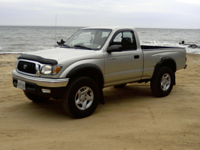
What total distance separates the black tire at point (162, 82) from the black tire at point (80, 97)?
1871 millimetres

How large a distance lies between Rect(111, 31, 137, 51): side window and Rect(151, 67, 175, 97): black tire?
0.99m

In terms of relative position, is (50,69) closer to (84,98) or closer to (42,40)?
(84,98)

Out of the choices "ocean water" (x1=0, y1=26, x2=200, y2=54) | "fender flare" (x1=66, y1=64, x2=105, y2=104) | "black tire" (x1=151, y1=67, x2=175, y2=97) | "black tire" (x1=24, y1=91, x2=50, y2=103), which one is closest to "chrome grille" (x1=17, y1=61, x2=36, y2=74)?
"fender flare" (x1=66, y1=64, x2=105, y2=104)

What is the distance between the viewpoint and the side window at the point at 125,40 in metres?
5.32

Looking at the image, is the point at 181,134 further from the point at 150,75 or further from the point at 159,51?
the point at 159,51

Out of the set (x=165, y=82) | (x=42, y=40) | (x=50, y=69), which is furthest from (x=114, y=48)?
(x=42, y=40)

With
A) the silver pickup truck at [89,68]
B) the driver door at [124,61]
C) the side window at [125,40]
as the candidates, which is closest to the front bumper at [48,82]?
the silver pickup truck at [89,68]

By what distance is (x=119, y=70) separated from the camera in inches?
203

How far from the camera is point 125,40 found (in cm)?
546

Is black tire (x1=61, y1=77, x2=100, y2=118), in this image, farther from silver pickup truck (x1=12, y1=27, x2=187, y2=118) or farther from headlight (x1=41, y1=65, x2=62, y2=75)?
headlight (x1=41, y1=65, x2=62, y2=75)

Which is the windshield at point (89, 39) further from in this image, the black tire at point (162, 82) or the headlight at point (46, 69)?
the black tire at point (162, 82)

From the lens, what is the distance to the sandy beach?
3495 mm

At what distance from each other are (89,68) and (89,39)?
0.98 meters

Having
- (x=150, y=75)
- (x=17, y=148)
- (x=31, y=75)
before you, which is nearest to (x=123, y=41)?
(x=150, y=75)
